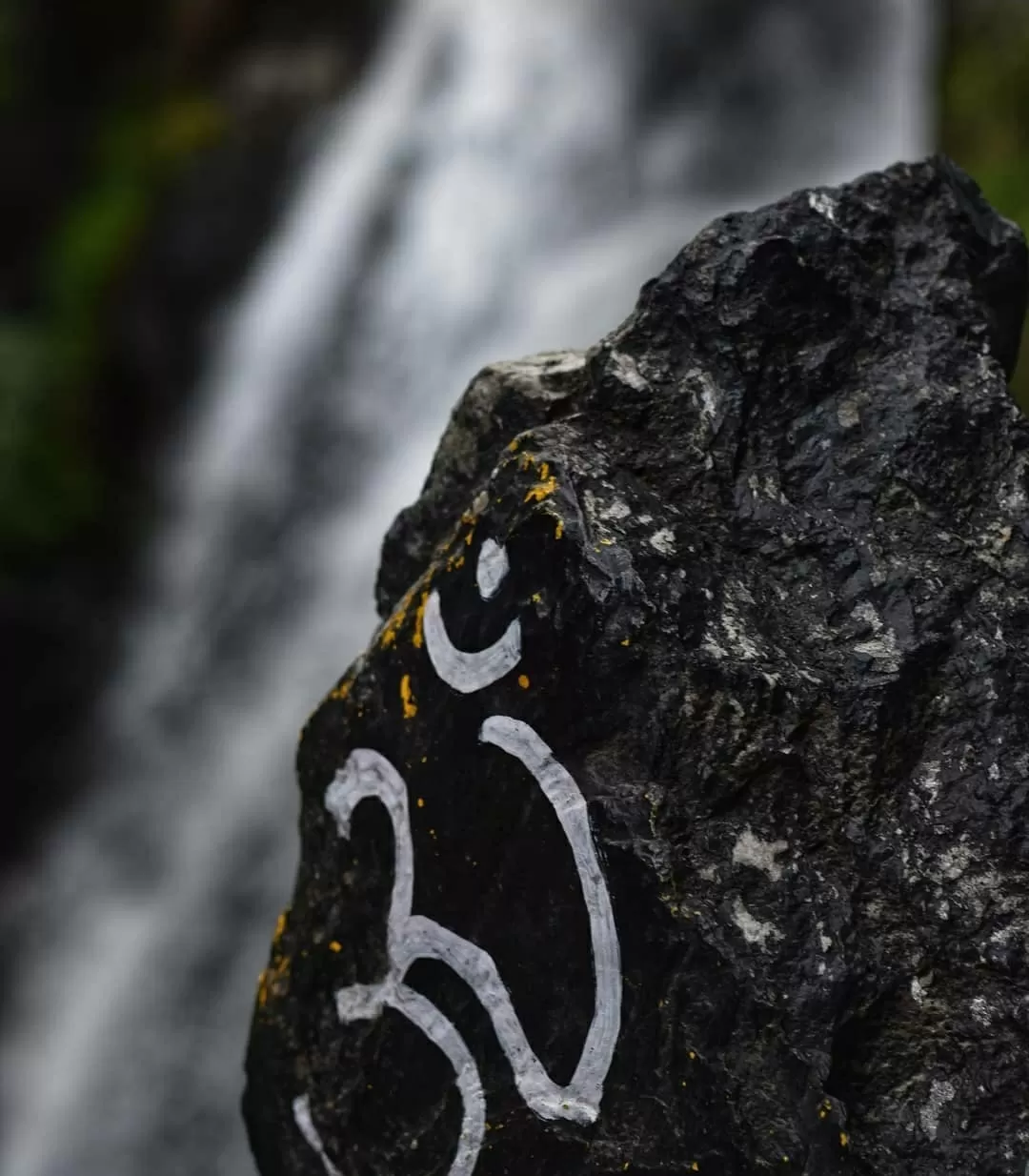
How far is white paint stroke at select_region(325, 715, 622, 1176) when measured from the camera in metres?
1.19

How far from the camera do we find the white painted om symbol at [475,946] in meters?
1.19

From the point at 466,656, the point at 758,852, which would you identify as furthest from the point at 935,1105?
the point at 466,656

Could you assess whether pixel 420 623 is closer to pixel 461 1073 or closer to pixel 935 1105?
pixel 461 1073

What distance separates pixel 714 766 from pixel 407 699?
0.41 m

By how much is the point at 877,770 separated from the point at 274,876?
86.0 inches

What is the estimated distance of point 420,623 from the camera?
1.38 metres

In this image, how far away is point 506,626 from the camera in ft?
4.15

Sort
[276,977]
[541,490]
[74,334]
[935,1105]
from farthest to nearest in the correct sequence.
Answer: [74,334] < [276,977] < [541,490] < [935,1105]

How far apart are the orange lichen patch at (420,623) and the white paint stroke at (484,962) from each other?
0.16 m

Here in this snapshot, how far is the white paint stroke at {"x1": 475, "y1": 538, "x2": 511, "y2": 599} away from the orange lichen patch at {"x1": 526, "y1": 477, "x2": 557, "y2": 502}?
7 cm

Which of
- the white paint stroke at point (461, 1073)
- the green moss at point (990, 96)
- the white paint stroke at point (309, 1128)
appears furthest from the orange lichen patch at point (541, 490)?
the green moss at point (990, 96)

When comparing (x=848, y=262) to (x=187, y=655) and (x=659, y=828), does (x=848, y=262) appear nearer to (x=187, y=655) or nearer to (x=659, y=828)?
(x=659, y=828)

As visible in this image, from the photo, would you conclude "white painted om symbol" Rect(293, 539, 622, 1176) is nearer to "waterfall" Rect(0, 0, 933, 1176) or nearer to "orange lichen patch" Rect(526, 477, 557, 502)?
"orange lichen patch" Rect(526, 477, 557, 502)

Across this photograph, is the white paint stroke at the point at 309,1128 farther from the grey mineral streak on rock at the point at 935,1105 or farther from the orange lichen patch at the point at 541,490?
the orange lichen patch at the point at 541,490
